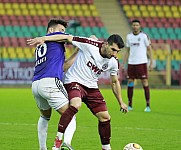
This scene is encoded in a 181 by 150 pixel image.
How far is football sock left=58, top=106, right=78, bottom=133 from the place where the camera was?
8234mm

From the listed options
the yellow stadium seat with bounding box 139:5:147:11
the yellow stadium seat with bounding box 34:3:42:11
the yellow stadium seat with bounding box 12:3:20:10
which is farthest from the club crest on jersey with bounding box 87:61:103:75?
the yellow stadium seat with bounding box 139:5:147:11

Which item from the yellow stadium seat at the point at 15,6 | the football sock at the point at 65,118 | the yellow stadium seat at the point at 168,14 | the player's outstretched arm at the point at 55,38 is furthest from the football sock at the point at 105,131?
the yellow stadium seat at the point at 168,14

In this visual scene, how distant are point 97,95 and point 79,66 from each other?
49cm

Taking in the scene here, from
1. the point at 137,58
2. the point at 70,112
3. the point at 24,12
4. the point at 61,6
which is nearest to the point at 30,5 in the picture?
the point at 24,12

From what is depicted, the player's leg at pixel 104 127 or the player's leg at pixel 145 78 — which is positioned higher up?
the player's leg at pixel 145 78

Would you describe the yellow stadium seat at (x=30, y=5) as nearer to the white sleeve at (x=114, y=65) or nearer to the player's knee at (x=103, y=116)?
the white sleeve at (x=114, y=65)

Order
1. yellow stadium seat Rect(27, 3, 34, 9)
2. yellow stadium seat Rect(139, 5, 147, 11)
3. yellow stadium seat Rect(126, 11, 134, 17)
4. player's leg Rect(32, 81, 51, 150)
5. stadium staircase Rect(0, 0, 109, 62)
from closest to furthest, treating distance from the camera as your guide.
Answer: player's leg Rect(32, 81, 51, 150) → stadium staircase Rect(0, 0, 109, 62) → yellow stadium seat Rect(27, 3, 34, 9) → yellow stadium seat Rect(126, 11, 134, 17) → yellow stadium seat Rect(139, 5, 147, 11)

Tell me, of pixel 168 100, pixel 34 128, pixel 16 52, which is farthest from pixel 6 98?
pixel 16 52

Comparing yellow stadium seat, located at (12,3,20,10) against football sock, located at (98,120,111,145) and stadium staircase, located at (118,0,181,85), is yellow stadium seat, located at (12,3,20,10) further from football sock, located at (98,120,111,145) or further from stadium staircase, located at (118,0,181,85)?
football sock, located at (98,120,111,145)

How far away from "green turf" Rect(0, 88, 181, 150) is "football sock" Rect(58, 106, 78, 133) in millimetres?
1302

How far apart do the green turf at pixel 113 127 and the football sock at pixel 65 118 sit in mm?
1302

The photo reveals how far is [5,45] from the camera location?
3098 cm

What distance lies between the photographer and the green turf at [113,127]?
1000 centimetres

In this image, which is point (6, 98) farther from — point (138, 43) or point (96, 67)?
point (96, 67)
